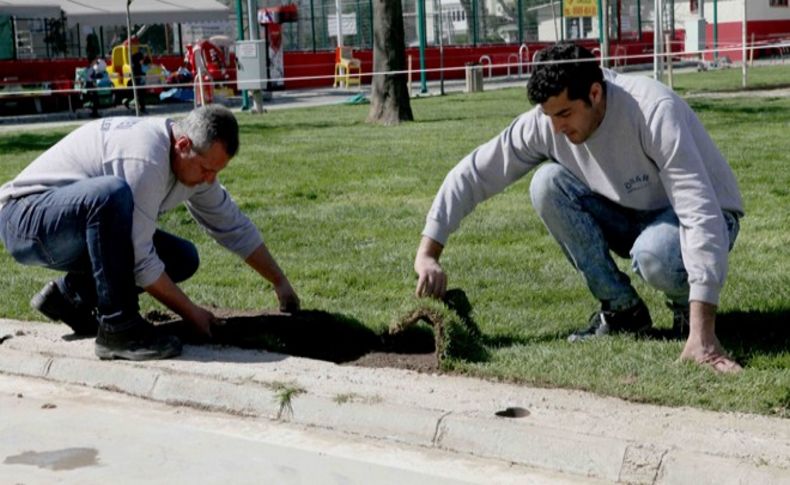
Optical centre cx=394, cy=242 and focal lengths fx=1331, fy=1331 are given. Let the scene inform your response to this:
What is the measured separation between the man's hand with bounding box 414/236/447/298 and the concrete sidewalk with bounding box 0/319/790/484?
40cm

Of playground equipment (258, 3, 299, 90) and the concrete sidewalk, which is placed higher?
playground equipment (258, 3, 299, 90)

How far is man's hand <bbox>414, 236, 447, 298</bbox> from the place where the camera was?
562 centimetres

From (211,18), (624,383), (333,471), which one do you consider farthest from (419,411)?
(211,18)

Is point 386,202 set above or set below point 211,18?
below

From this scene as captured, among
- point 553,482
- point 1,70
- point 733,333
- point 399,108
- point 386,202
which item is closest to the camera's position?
point 553,482

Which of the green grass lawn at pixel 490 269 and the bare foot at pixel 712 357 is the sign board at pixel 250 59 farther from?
the bare foot at pixel 712 357

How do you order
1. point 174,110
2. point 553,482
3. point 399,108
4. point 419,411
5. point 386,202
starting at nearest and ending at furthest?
point 553,482 < point 419,411 < point 386,202 < point 399,108 < point 174,110

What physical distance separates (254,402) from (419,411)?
0.78 metres

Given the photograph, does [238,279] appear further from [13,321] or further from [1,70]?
[1,70]

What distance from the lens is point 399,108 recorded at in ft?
66.2

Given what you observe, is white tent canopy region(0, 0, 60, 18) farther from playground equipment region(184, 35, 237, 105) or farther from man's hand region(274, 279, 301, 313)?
man's hand region(274, 279, 301, 313)

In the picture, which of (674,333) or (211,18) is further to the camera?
(211,18)

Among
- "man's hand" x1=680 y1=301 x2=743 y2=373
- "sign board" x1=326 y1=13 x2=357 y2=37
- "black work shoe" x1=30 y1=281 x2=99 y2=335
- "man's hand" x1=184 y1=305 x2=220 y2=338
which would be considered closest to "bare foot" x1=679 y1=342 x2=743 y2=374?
"man's hand" x1=680 y1=301 x2=743 y2=373

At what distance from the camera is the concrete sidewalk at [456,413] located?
4305 millimetres
